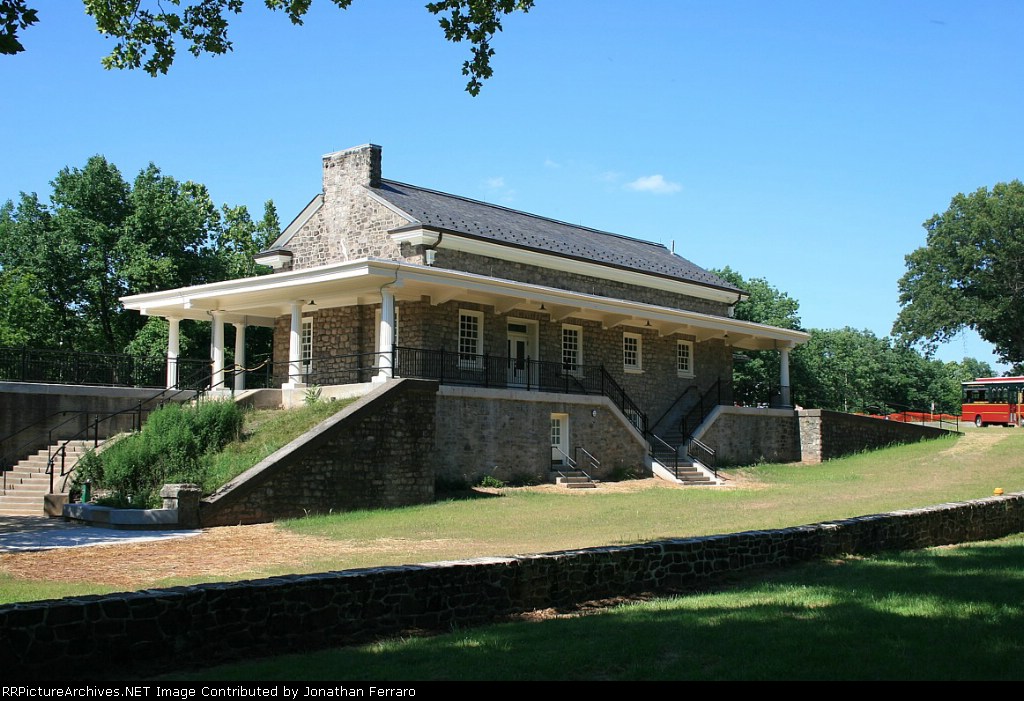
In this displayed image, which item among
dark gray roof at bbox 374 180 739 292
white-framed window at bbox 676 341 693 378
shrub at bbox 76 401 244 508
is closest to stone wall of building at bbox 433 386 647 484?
shrub at bbox 76 401 244 508

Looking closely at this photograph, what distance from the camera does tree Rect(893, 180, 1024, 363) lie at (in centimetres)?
5994

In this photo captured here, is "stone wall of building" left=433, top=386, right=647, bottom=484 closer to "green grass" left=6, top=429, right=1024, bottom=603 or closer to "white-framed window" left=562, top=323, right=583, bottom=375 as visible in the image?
"green grass" left=6, top=429, right=1024, bottom=603

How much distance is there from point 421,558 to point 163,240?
28.2 metres

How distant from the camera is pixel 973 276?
61.6m

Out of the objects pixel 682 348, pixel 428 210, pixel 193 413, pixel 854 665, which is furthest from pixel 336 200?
pixel 854 665

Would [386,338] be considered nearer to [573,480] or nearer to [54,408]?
[573,480]

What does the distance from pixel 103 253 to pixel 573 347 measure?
19270mm

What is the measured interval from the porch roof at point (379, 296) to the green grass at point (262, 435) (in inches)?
122

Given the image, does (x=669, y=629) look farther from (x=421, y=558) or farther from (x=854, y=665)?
(x=421, y=558)

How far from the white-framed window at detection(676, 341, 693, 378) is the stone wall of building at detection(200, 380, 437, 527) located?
14.5 meters

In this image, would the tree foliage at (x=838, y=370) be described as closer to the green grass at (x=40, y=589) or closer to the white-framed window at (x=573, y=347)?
the white-framed window at (x=573, y=347)

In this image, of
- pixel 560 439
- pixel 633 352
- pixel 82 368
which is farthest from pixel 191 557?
pixel 633 352

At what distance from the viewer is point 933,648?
7.35 meters

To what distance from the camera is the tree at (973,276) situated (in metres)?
59.9
